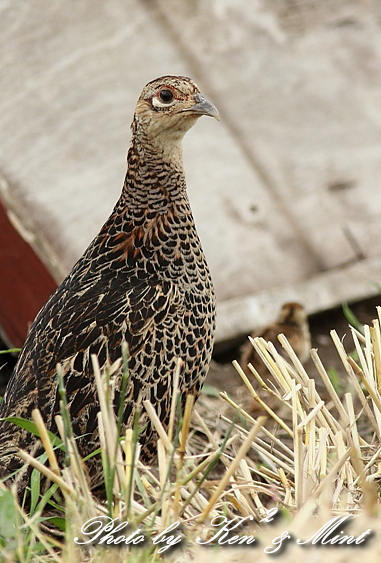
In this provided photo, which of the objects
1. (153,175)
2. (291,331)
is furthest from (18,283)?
(153,175)

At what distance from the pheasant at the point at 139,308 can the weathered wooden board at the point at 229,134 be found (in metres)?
1.30

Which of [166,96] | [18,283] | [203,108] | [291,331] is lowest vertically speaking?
[291,331]

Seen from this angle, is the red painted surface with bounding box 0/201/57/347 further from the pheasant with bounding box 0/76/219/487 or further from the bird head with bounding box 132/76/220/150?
the bird head with bounding box 132/76/220/150

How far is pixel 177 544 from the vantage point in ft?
8.70

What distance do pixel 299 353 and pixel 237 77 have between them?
2.37m

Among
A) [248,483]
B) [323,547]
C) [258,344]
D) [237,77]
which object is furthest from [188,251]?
[237,77]

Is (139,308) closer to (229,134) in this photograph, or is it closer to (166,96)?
(166,96)

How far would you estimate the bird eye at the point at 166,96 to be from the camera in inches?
149

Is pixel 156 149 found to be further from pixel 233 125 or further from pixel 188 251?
pixel 233 125

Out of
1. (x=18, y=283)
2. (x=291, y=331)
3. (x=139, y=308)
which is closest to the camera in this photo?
(x=139, y=308)

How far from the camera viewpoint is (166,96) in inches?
149

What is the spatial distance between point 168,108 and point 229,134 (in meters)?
2.58

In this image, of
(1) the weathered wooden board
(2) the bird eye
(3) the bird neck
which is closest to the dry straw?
(3) the bird neck

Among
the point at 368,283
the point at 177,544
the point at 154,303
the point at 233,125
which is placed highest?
the point at 233,125
